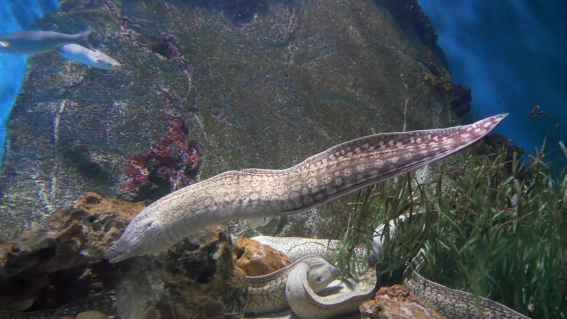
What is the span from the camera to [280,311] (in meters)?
3.22

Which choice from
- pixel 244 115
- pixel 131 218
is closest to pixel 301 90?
pixel 244 115

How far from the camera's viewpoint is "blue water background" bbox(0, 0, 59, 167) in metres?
7.30

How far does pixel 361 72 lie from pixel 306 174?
23.3 ft

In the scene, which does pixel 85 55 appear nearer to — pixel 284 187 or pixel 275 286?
pixel 284 187

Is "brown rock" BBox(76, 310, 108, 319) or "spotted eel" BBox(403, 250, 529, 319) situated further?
"brown rock" BBox(76, 310, 108, 319)

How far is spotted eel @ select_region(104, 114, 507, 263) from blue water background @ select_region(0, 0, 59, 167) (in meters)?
6.56

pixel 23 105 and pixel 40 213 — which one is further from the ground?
pixel 23 105

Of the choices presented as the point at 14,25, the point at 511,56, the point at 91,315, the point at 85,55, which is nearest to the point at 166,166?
the point at 85,55

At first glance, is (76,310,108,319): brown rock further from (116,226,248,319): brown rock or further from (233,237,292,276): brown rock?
(233,237,292,276): brown rock

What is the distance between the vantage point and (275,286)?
3.10m

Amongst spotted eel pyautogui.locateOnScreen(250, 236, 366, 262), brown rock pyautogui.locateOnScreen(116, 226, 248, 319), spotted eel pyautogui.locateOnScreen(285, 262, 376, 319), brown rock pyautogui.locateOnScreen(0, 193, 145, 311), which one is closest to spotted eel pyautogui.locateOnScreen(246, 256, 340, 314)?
spotted eel pyautogui.locateOnScreen(285, 262, 376, 319)

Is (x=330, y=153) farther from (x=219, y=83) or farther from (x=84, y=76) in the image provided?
(x=84, y=76)

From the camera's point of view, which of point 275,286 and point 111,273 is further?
point 275,286

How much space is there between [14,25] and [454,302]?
13377mm
